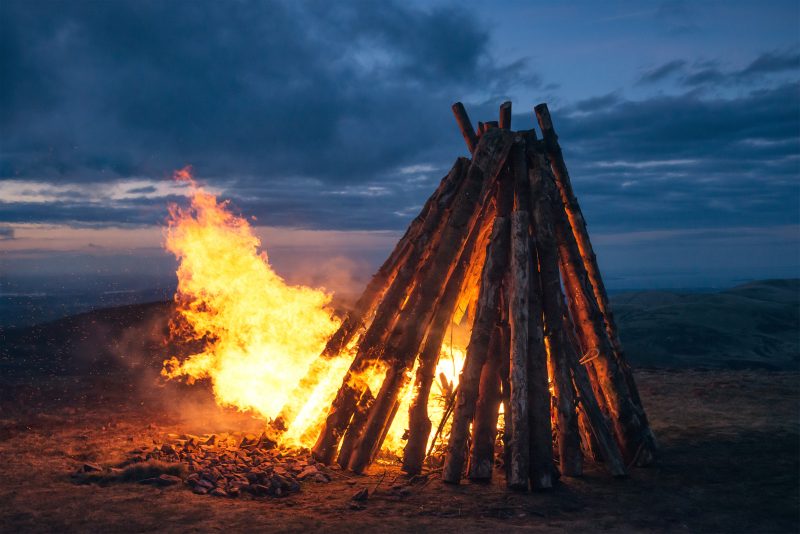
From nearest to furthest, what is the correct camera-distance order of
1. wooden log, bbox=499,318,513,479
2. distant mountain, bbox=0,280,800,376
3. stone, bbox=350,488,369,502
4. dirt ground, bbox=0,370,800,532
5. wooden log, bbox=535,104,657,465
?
dirt ground, bbox=0,370,800,532, stone, bbox=350,488,369,502, wooden log, bbox=499,318,513,479, wooden log, bbox=535,104,657,465, distant mountain, bbox=0,280,800,376

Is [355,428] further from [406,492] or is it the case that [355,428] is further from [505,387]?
[505,387]

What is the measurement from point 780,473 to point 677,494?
1820 mm

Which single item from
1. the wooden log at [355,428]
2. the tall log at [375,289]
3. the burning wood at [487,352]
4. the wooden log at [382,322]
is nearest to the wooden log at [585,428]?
the burning wood at [487,352]

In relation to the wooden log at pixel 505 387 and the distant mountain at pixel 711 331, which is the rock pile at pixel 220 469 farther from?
the distant mountain at pixel 711 331

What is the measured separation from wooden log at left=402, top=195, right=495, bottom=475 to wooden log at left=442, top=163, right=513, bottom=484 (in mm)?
453

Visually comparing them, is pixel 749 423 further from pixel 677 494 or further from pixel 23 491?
pixel 23 491

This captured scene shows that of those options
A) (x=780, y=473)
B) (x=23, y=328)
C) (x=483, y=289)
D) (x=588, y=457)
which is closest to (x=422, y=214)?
(x=483, y=289)

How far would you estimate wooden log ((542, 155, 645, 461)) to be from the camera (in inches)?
324

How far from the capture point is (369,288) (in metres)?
10.2

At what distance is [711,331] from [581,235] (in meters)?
26.2

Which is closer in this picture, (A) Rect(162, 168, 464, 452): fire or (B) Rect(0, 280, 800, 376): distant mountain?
(A) Rect(162, 168, 464, 452): fire

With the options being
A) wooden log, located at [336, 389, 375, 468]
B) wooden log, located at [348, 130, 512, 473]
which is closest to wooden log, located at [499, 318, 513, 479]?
wooden log, located at [348, 130, 512, 473]

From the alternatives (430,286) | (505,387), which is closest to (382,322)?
(430,286)

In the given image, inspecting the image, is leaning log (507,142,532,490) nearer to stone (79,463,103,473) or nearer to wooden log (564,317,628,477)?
wooden log (564,317,628,477)
